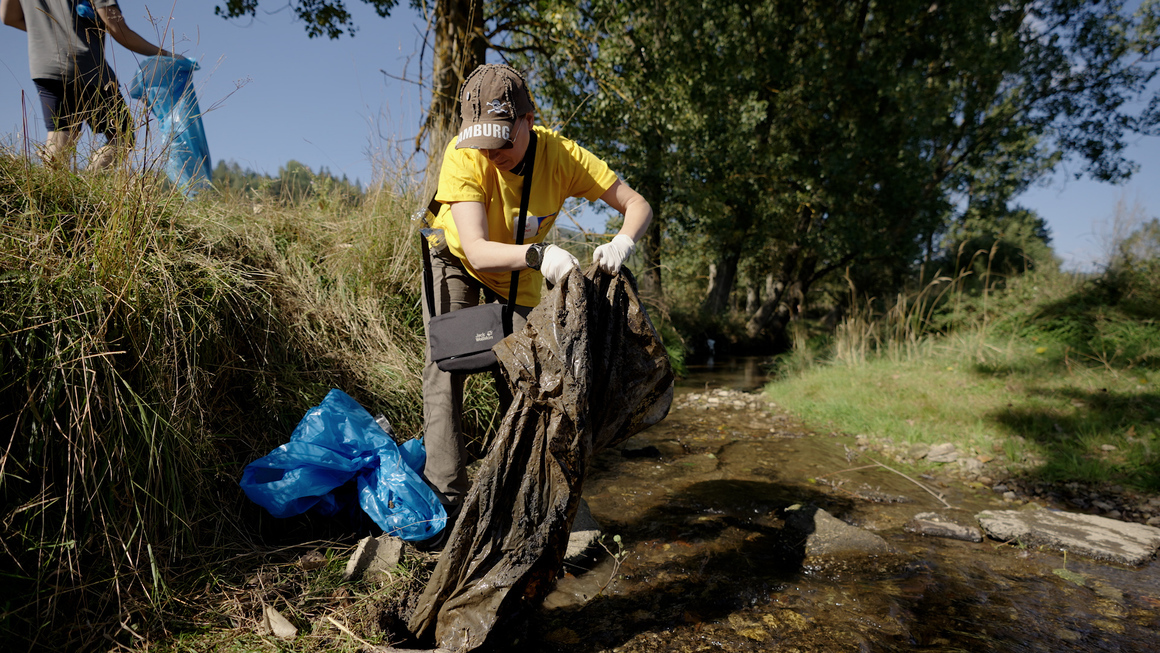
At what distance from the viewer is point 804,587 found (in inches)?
95.5

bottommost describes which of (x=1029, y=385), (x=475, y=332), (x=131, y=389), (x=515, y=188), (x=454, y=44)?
(x=1029, y=385)

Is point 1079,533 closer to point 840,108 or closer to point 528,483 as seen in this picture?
point 528,483

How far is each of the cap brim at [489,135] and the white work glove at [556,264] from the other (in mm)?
428

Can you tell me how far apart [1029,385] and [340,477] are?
6397 mm

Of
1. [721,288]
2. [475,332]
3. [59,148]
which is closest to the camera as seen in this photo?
[475,332]

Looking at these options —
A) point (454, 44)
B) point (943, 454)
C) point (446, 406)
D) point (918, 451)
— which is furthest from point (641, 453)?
point (454, 44)

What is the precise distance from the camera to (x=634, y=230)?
2.26 metres

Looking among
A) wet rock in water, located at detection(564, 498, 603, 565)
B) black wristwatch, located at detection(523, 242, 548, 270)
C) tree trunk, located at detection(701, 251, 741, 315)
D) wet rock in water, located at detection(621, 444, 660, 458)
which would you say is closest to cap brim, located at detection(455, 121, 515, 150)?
black wristwatch, located at detection(523, 242, 548, 270)

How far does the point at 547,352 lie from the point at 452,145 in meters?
0.96

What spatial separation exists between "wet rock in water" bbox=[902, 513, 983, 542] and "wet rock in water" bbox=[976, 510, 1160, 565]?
124 millimetres

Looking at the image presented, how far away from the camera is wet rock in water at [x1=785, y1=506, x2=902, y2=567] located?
2.69 m

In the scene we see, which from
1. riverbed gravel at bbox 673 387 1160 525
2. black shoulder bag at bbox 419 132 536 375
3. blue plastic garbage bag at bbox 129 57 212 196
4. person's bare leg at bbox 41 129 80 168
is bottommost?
riverbed gravel at bbox 673 387 1160 525

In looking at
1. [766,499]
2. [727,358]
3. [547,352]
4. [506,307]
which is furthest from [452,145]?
[727,358]

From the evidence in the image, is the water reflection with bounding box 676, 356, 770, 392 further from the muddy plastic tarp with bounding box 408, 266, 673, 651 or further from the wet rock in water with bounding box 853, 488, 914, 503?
the muddy plastic tarp with bounding box 408, 266, 673, 651
